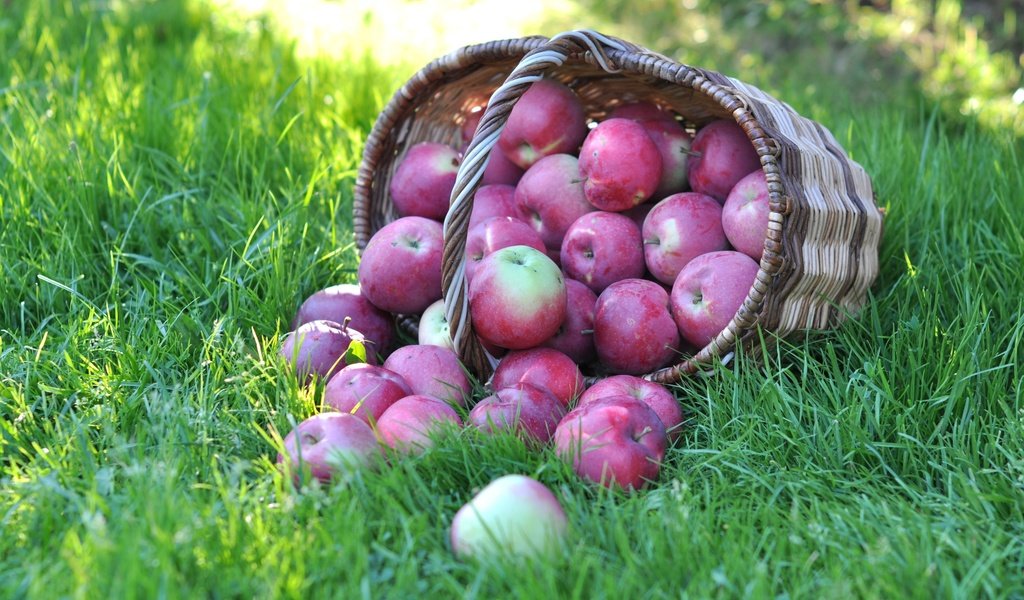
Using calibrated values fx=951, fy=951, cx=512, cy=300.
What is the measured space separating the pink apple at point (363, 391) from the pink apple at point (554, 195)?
0.73 metres

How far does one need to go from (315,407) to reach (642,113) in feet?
4.11

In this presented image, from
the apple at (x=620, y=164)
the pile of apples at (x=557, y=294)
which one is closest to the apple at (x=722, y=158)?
the pile of apples at (x=557, y=294)

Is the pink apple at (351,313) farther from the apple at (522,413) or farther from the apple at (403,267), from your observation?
the apple at (522,413)

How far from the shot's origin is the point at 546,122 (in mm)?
2658

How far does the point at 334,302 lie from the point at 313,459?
762 mm

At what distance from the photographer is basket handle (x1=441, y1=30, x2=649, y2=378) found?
221cm

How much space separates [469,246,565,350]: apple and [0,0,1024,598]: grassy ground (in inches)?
14.8

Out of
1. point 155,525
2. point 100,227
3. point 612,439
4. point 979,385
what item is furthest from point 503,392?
point 100,227

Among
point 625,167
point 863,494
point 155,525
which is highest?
point 625,167

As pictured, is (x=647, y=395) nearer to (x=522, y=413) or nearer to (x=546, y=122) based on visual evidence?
(x=522, y=413)

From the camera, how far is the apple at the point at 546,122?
2.66 m

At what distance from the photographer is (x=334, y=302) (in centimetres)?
252

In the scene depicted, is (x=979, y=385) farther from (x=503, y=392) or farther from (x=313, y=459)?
(x=313, y=459)

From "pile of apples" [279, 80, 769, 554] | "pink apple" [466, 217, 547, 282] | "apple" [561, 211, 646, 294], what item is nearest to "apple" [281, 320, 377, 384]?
"pile of apples" [279, 80, 769, 554]
